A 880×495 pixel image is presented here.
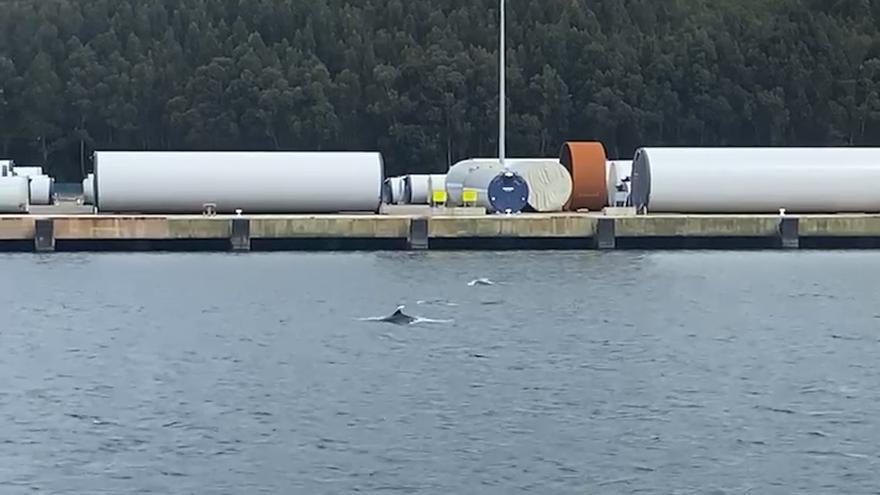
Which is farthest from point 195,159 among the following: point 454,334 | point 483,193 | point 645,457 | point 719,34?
point 719,34

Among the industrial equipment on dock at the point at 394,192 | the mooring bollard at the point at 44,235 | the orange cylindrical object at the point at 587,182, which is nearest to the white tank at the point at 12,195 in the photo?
the mooring bollard at the point at 44,235

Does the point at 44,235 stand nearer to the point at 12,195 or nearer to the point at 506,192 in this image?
the point at 12,195

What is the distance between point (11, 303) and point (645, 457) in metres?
26.0

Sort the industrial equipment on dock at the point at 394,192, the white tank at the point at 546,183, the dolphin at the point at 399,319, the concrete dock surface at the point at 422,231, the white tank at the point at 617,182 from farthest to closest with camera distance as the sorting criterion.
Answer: the industrial equipment on dock at the point at 394,192
the white tank at the point at 617,182
the white tank at the point at 546,183
the concrete dock surface at the point at 422,231
the dolphin at the point at 399,319

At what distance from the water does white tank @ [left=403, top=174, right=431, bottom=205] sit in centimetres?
2211

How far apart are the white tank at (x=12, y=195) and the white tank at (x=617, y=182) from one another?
71.6 ft

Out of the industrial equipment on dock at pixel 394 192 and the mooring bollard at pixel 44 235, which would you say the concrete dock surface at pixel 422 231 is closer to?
the mooring bollard at pixel 44 235

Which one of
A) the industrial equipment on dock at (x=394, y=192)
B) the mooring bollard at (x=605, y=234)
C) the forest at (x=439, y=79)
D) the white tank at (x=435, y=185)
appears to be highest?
the forest at (x=439, y=79)

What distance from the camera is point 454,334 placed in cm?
4319

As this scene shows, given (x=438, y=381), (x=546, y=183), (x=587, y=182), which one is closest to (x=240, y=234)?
(x=546, y=183)

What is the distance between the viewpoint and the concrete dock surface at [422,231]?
60750 millimetres

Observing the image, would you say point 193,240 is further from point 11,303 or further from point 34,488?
point 34,488

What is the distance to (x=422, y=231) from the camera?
61.5 m

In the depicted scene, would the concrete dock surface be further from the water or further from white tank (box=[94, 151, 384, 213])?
white tank (box=[94, 151, 384, 213])
